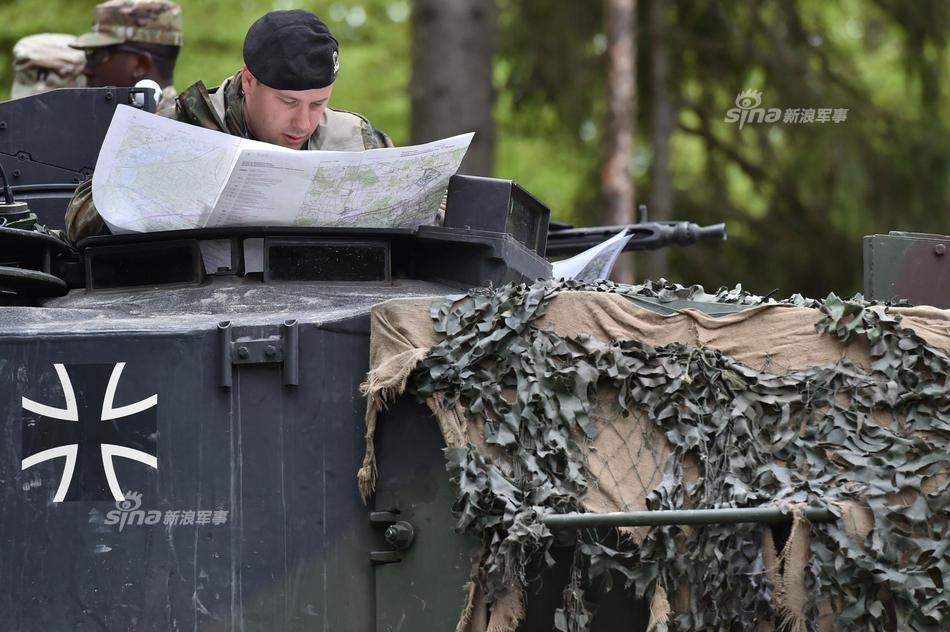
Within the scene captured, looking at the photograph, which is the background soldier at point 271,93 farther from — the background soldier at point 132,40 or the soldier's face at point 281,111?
the background soldier at point 132,40

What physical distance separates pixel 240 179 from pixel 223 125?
0.83 meters

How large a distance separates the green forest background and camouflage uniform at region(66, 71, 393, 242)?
806 cm

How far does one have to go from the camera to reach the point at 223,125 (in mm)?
4902

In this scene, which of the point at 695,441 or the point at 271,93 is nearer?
the point at 695,441

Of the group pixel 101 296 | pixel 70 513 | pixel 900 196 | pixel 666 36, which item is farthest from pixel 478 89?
pixel 70 513

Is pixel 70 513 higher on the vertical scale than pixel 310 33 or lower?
lower

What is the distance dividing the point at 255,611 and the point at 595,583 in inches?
32.9

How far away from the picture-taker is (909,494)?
348 cm

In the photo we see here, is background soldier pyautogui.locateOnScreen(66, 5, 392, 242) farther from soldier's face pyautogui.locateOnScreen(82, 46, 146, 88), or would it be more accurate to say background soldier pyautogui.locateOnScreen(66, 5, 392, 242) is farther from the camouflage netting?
soldier's face pyautogui.locateOnScreen(82, 46, 146, 88)

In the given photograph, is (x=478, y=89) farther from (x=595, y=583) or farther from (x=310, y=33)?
(x=595, y=583)

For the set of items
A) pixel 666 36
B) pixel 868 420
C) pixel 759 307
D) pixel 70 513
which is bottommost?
pixel 70 513

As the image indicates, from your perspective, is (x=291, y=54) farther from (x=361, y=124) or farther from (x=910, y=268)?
(x=910, y=268)

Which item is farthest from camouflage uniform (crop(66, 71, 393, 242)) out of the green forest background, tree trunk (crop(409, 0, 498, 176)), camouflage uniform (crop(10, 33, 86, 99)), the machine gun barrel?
the green forest background
